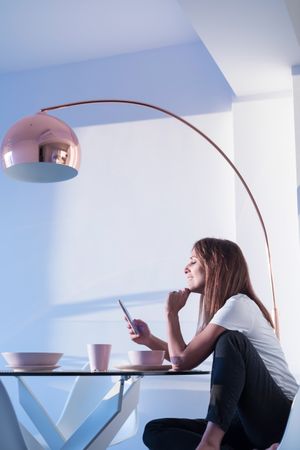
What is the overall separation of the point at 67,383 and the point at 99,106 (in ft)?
6.69

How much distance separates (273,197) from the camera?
4.55 metres

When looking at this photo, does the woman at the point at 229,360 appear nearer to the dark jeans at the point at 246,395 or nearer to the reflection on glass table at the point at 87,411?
the dark jeans at the point at 246,395

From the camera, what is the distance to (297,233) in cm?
445

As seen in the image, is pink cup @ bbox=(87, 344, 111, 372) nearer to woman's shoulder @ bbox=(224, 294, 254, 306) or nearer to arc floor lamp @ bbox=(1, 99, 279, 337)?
woman's shoulder @ bbox=(224, 294, 254, 306)

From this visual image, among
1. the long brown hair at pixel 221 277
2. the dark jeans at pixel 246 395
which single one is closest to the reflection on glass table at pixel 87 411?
the dark jeans at pixel 246 395

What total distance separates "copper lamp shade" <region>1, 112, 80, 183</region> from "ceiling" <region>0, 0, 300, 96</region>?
113cm

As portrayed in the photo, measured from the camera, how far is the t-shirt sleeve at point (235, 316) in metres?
2.63

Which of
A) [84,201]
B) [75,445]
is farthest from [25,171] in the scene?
[84,201]

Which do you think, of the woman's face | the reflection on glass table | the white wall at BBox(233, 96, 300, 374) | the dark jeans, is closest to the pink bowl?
the reflection on glass table

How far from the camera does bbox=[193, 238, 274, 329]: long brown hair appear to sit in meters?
2.86

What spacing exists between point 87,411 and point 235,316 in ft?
4.41

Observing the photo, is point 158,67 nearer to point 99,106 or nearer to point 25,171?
point 99,106

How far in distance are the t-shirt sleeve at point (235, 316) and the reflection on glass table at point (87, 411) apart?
0.22 m

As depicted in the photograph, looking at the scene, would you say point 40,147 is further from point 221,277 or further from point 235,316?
point 235,316
